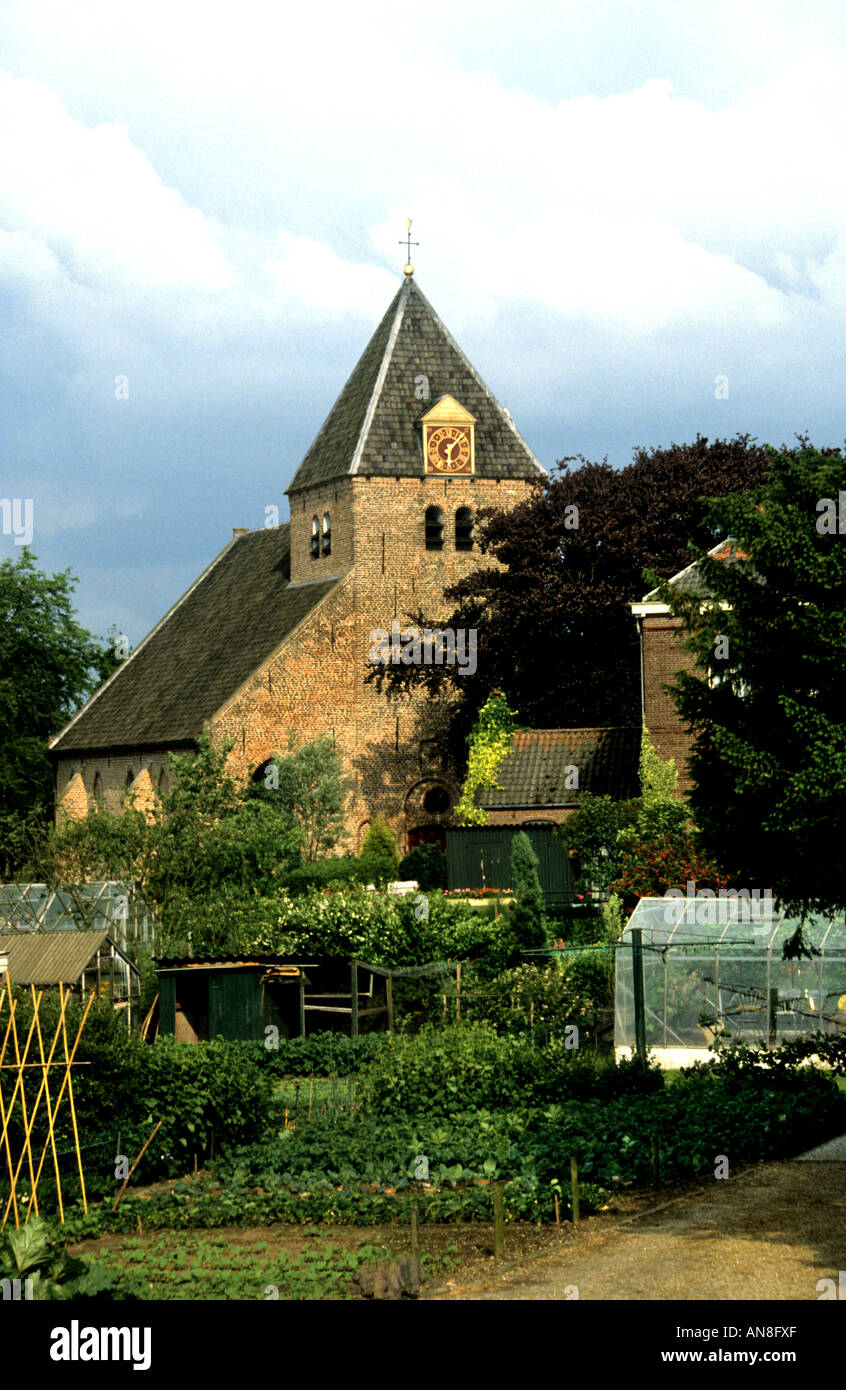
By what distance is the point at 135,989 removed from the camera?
2625 centimetres

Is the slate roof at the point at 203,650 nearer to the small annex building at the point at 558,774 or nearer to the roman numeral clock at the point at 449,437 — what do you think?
the roman numeral clock at the point at 449,437

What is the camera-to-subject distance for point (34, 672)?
2311 inches

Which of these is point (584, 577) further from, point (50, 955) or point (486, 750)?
point (50, 955)

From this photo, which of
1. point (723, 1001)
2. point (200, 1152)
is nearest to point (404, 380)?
point (723, 1001)

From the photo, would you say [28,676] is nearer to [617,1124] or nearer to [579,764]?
[579,764]

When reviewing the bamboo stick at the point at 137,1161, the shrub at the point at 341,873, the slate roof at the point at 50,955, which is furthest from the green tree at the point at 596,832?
the bamboo stick at the point at 137,1161

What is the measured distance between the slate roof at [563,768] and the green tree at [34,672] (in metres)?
23.8

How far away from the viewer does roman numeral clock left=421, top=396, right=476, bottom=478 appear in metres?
46.0

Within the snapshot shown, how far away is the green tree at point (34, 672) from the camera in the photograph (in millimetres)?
56531

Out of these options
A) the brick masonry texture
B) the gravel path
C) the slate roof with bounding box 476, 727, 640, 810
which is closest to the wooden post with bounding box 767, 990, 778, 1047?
the gravel path

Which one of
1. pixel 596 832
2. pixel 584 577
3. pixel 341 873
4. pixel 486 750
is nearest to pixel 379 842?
pixel 486 750

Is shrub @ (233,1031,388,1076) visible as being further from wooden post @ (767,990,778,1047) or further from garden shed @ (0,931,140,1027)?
wooden post @ (767,990,778,1047)

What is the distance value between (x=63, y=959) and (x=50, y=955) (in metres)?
0.34
